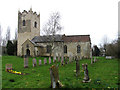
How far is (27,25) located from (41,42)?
7119mm

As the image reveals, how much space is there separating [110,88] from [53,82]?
293 centimetres

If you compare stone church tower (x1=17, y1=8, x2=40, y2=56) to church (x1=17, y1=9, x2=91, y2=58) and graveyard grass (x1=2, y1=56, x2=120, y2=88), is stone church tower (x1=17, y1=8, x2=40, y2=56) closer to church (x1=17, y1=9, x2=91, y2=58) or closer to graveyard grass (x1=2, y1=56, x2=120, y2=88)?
church (x1=17, y1=9, x2=91, y2=58)

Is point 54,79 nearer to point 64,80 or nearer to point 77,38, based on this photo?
point 64,80

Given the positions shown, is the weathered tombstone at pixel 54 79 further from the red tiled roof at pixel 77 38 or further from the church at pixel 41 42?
the red tiled roof at pixel 77 38

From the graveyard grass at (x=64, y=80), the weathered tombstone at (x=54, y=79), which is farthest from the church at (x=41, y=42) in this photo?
the weathered tombstone at (x=54, y=79)

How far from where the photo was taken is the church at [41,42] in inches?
1192

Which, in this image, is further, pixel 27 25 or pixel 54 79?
pixel 27 25

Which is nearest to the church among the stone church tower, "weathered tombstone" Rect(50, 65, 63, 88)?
the stone church tower

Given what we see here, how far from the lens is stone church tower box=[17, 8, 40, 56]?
3434cm

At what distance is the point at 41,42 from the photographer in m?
32.8

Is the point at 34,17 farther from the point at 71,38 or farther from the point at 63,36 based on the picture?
the point at 71,38

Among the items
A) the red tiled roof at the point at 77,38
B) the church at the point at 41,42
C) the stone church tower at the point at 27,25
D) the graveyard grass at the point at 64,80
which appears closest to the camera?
the graveyard grass at the point at 64,80

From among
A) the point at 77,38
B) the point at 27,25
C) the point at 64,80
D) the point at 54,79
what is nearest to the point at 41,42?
the point at 27,25

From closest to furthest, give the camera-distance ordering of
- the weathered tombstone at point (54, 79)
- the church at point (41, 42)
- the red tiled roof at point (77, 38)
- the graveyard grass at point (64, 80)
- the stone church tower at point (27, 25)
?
the weathered tombstone at point (54, 79), the graveyard grass at point (64, 80), the church at point (41, 42), the red tiled roof at point (77, 38), the stone church tower at point (27, 25)
